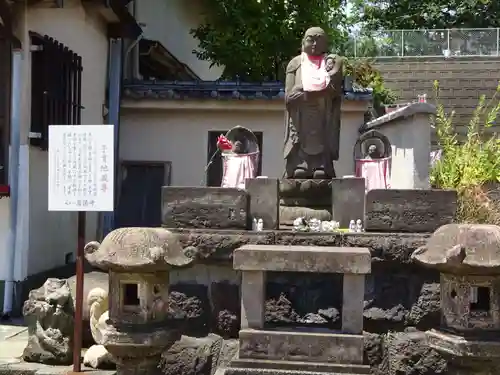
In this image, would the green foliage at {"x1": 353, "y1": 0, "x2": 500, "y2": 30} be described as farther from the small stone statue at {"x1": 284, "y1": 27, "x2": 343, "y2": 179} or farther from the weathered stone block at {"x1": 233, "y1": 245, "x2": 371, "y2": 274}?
the weathered stone block at {"x1": 233, "y1": 245, "x2": 371, "y2": 274}

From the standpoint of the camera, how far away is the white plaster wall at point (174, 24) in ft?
55.0

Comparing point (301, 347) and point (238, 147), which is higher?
point (238, 147)

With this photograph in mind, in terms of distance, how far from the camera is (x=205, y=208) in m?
7.10

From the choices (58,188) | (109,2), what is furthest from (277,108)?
(58,188)

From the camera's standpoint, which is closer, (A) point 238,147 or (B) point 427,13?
(A) point 238,147

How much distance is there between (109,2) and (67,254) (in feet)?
15.5

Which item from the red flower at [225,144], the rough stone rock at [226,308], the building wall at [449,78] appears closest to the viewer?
the rough stone rock at [226,308]

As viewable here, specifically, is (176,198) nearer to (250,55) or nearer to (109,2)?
(109,2)

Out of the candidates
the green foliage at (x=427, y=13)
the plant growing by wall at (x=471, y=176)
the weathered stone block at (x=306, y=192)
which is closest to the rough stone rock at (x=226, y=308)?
the weathered stone block at (x=306, y=192)

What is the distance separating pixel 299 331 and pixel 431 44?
20.4 m

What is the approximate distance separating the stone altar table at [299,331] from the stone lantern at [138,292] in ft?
2.05

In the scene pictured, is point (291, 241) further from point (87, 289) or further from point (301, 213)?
point (87, 289)

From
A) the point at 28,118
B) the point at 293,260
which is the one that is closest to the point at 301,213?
the point at 293,260

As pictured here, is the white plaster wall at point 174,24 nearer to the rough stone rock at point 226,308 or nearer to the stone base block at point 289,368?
the rough stone rock at point 226,308
